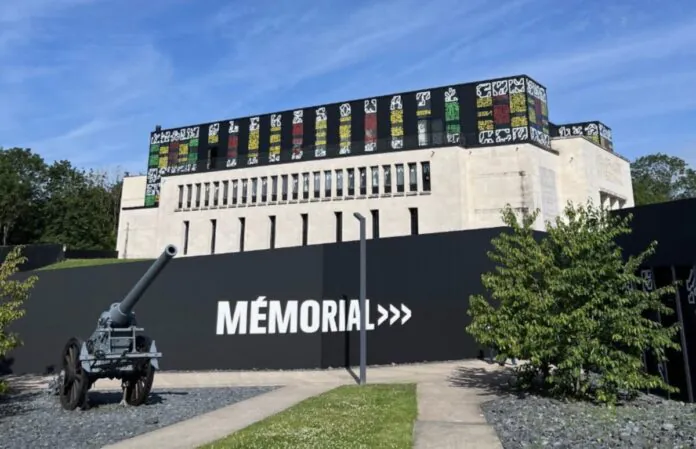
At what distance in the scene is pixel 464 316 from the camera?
18125mm

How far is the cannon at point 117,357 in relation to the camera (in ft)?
34.5

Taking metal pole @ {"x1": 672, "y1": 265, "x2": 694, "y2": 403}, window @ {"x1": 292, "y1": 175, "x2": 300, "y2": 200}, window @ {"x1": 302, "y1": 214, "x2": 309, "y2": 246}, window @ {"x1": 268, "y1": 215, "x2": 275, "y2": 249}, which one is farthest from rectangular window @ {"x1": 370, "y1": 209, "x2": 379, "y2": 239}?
metal pole @ {"x1": 672, "y1": 265, "x2": 694, "y2": 403}

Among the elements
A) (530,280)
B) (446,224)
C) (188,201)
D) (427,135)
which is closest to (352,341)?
(530,280)

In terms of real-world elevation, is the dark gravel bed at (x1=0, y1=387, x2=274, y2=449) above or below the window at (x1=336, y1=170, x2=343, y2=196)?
below

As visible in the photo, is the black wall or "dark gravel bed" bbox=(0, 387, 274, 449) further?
the black wall

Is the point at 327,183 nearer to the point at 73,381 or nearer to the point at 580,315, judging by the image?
the point at 73,381

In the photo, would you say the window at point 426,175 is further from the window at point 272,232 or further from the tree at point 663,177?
the tree at point 663,177

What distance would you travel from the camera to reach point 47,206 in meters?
70.6

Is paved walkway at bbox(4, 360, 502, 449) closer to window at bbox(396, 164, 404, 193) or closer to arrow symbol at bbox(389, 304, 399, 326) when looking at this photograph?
arrow symbol at bbox(389, 304, 399, 326)

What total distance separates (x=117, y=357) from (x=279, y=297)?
723 centimetres

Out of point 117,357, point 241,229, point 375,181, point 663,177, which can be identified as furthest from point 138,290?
point 663,177

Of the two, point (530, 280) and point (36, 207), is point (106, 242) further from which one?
point (530, 280)

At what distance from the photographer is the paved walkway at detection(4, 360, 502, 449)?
792cm

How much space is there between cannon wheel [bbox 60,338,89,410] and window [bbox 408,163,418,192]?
135 feet
